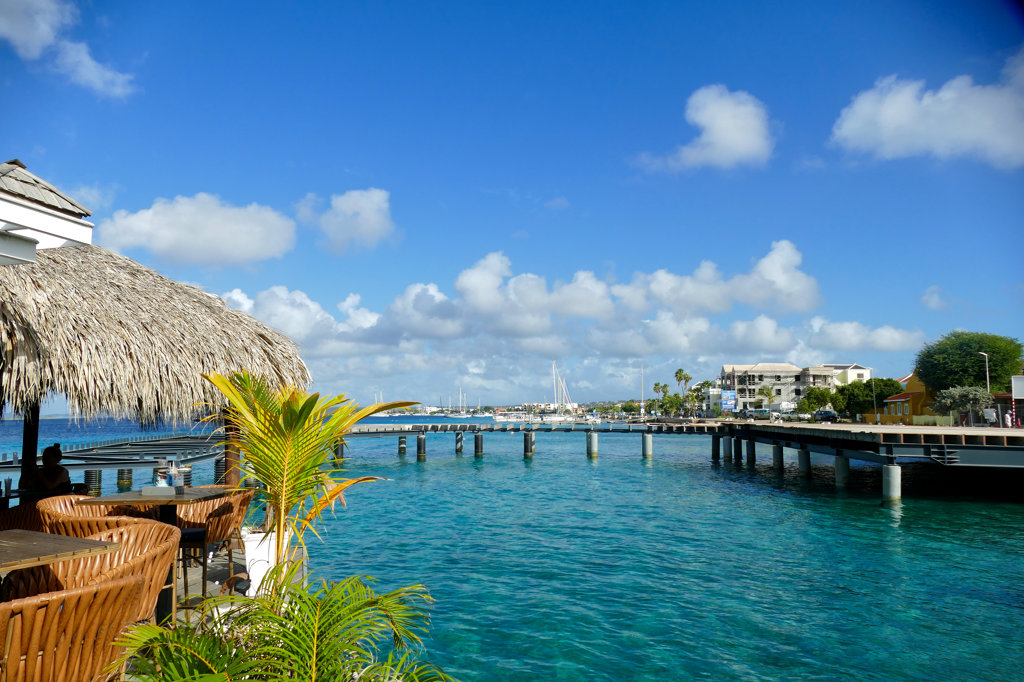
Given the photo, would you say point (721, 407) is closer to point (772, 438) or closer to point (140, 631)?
point (772, 438)

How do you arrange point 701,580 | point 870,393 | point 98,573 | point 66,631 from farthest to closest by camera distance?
1. point 870,393
2. point 701,580
3. point 98,573
4. point 66,631

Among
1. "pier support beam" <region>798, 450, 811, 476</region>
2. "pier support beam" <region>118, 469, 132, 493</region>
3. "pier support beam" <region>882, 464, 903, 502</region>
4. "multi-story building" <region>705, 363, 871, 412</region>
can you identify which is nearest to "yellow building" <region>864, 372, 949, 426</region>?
"pier support beam" <region>798, 450, 811, 476</region>

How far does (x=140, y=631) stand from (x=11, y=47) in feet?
61.4

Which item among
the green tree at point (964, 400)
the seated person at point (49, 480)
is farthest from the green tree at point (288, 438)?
the green tree at point (964, 400)

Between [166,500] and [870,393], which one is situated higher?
[870,393]

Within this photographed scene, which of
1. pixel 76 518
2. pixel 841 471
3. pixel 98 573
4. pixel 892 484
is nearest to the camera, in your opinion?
pixel 98 573

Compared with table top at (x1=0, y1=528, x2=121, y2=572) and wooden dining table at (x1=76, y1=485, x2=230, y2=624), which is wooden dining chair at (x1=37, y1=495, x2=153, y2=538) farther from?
table top at (x1=0, y1=528, x2=121, y2=572)

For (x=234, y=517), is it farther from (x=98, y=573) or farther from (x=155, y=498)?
(x=98, y=573)

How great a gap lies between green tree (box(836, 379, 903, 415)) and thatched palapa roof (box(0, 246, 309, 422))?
2751 inches

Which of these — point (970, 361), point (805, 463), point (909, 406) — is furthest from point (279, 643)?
point (909, 406)

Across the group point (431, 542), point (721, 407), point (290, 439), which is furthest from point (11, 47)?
point (721, 407)

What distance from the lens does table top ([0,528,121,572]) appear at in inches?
128

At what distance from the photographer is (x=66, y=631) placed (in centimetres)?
281

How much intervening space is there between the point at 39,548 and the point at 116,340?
540 cm
